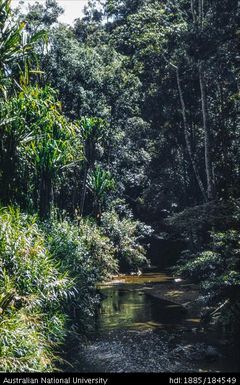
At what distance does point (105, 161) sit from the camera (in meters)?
28.2

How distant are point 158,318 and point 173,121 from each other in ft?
54.7

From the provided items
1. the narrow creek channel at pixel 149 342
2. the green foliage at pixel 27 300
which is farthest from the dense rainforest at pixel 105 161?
the narrow creek channel at pixel 149 342

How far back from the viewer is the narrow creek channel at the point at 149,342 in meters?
10.7

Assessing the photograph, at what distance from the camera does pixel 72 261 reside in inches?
507

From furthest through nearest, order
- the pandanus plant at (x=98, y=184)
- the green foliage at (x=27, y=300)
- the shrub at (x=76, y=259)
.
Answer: the pandanus plant at (x=98, y=184) → the shrub at (x=76, y=259) → the green foliage at (x=27, y=300)

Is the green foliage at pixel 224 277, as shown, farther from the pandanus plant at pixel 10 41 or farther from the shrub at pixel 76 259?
the pandanus plant at pixel 10 41

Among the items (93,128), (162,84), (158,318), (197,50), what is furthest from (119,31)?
(158,318)

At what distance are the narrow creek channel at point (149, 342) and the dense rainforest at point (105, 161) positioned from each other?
660 millimetres

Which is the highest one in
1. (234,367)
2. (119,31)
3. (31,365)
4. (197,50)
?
(119,31)

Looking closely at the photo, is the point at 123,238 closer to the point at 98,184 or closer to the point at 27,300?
the point at 98,184

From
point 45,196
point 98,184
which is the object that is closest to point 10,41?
point 45,196

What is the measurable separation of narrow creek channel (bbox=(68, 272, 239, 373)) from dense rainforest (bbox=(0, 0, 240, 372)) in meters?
0.66

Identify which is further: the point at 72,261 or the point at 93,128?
the point at 93,128

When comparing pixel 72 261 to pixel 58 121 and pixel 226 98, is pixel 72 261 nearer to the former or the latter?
pixel 58 121
